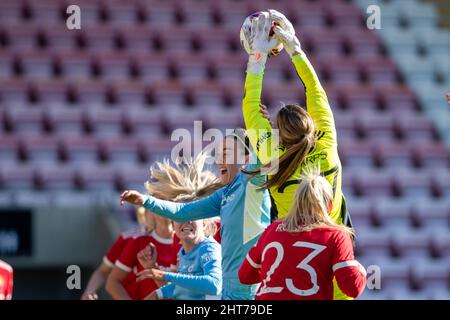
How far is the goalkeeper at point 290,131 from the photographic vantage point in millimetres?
5012

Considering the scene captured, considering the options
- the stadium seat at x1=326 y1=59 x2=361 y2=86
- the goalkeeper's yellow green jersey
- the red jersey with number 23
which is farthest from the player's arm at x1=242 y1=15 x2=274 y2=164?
the stadium seat at x1=326 y1=59 x2=361 y2=86

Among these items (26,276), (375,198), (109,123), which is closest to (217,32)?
(109,123)

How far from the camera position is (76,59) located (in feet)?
44.2

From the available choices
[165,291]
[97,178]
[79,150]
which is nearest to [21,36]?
[79,150]

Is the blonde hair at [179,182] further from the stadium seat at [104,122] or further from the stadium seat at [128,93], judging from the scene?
the stadium seat at [128,93]

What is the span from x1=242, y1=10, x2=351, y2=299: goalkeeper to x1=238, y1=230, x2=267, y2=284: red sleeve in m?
0.49

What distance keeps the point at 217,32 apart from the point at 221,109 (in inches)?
60.3

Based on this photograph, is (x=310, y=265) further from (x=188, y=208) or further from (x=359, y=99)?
(x=359, y=99)

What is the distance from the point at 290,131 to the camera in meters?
5.00

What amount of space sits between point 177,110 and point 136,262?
5.50 m

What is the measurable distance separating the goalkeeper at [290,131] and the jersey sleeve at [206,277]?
672 mm

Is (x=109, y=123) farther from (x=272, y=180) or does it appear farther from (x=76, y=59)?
(x=272, y=180)

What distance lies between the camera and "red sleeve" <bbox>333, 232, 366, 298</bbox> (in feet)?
14.5

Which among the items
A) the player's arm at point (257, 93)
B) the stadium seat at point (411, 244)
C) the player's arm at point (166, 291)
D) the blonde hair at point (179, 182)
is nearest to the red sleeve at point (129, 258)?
the blonde hair at point (179, 182)
